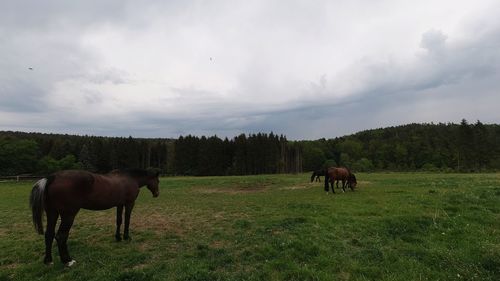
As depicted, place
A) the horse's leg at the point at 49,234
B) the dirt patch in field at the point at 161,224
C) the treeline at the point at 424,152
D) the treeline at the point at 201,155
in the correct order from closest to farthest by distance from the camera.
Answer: the horse's leg at the point at 49,234 < the dirt patch in field at the point at 161,224 < the treeline at the point at 424,152 < the treeline at the point at 201,155

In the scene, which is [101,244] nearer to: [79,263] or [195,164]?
[79,263]

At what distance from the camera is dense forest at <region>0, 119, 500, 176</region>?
71438mm

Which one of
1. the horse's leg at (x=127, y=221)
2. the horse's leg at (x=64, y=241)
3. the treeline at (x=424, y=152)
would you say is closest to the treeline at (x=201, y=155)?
the treeline at (x=424, y=152)

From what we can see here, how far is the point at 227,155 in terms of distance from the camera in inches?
3669

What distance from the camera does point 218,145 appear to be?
91.9 meters

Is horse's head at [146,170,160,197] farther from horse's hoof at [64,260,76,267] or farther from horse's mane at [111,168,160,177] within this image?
horse's hoof at [64,260,76,267]

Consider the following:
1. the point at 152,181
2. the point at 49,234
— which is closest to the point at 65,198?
the point at 49,234

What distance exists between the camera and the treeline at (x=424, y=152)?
7125 centimetres

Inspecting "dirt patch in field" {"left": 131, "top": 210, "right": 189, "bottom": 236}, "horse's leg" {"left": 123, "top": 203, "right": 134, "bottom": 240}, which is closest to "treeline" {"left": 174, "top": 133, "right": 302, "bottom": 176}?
"dirt patch in field" {"left": 131, "top": 210, "right": 189, "bottom": 236}

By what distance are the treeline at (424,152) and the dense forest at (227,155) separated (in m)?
0.19

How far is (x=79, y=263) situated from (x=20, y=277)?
116 centimetres

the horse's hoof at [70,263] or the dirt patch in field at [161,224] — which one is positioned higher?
the horse's hoof at [70,263]

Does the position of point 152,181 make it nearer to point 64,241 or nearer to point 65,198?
point 65,198

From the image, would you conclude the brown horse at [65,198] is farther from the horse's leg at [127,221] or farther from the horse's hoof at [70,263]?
the horse's leg at [127,221]
